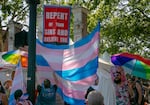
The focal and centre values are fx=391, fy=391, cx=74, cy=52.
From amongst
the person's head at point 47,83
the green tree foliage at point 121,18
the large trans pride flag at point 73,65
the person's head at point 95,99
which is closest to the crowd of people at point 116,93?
the person's head at point 47,83

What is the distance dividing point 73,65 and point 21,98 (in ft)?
5.68

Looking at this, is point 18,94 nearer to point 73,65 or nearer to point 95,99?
point 73,65

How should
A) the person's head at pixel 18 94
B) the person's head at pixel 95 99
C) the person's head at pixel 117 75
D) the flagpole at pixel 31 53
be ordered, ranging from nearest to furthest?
1. the person's head at pixel 95 99
2. the flagpole at pixel 31 53
3. the person's head at pixel 18 94
4. the person's head at pixel 117 75

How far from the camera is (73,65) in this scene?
29.0 ft

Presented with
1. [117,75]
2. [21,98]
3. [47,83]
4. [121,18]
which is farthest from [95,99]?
[121,18]

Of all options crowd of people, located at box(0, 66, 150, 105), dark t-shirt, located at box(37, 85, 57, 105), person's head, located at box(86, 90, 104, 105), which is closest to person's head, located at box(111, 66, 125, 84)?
crowd of people, located at box(0, 66, 150, 105)

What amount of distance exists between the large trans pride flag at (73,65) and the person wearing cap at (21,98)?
4.24ft

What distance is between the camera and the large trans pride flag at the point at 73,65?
331 inches

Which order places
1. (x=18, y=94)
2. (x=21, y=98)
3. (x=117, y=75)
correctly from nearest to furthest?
1. (x=21, y=98)
2. (x=18, y=94)
3. (x=117, y=75)

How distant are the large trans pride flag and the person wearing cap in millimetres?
1291

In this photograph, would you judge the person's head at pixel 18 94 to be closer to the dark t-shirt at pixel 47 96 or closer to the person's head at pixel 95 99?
the dark t-shirt at pixel 47 96

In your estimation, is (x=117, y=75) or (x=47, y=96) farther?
(x=47, y=96)

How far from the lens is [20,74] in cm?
841

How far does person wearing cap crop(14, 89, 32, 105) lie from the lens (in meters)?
7.52
